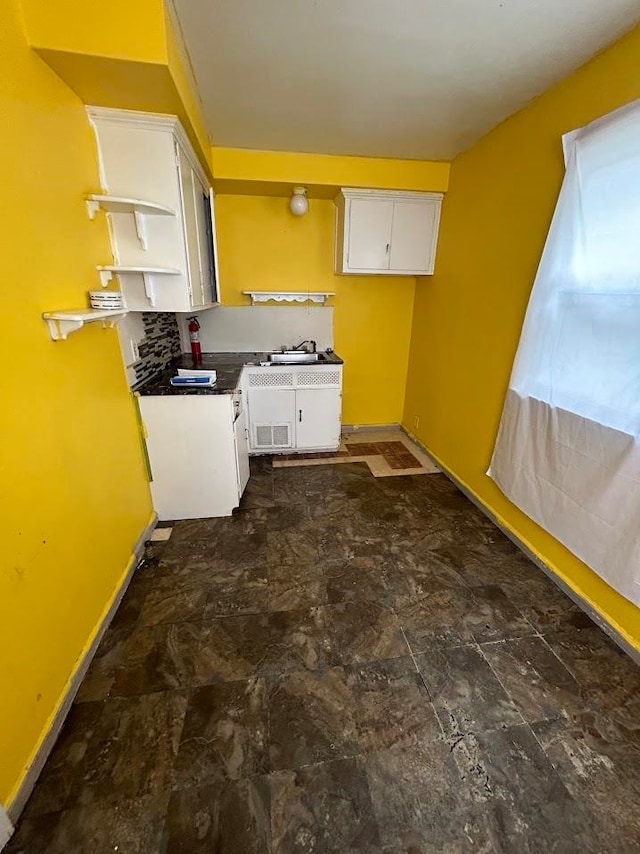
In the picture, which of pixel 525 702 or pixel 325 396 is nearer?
pixel 525 702

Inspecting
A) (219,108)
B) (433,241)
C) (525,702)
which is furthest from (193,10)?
(525,702)

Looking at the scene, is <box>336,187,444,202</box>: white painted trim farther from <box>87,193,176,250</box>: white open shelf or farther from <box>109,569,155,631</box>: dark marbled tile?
<box>109,569,155,631</box>: dark marbled tile

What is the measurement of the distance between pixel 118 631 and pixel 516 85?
3.27 metres

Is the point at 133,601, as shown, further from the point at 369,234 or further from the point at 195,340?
the point at 369,234

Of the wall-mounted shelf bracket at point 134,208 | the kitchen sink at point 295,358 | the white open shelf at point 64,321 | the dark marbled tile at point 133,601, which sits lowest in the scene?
the dark marbled tile at point 133,601

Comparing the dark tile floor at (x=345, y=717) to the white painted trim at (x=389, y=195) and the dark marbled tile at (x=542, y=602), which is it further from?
the white painted trim at (x=389, y=195)

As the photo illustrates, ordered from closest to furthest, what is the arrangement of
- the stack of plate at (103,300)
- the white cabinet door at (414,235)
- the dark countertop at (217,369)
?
1. the stack of plate at (103,300)
2. the dark countertop at (217,369)
3. the white cabinet door at (414,235)

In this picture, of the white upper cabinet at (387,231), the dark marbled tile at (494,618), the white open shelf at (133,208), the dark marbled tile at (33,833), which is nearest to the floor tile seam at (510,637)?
the dark marbled tile at (494,618)

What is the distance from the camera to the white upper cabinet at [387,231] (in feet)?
9.59

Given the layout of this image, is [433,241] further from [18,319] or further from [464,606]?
[18,319]

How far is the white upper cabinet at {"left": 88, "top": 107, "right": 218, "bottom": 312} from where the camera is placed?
5.58 ft

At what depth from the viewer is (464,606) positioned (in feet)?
5.86

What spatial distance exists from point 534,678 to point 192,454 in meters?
2.06

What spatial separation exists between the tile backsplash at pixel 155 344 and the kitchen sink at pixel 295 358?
84cm
